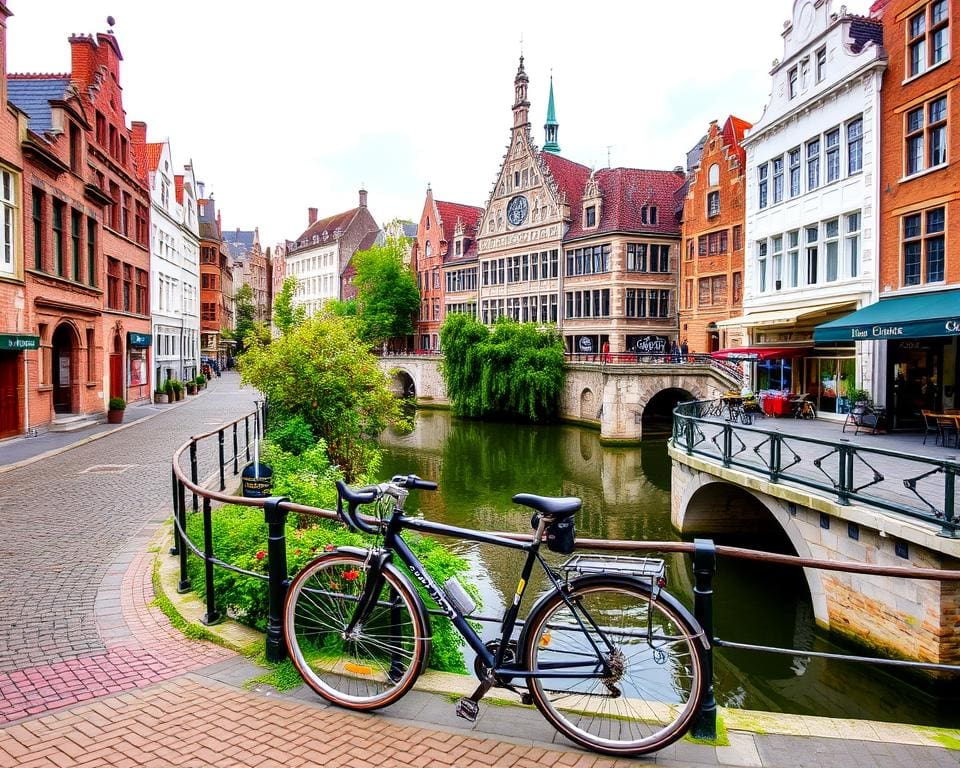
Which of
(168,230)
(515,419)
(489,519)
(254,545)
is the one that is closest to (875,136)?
(489,519)

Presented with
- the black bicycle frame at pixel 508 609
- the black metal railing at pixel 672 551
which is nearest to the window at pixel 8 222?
the black metal railing at pixel 672 551

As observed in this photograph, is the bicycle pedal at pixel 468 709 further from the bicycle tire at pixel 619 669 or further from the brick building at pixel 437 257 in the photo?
the brick building at pixel 437 257

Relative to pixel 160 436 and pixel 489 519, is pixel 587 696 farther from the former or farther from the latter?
pixel 160 436

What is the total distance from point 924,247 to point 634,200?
97.5ft

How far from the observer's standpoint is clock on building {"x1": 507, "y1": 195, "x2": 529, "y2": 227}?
54.3 metres

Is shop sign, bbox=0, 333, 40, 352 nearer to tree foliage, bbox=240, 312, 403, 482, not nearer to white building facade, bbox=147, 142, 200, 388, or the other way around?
tree foliage, bbox=240, 312, 403, 482

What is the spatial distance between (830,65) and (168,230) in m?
34.9

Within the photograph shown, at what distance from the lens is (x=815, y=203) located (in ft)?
79.7

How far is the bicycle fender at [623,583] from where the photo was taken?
3.49 m

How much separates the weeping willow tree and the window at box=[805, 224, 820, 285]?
17958mm

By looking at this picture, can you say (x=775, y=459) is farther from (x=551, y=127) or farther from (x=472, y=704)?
(x=551, y=127)

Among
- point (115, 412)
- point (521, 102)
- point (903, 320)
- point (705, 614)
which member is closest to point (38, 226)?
point (115, 412)

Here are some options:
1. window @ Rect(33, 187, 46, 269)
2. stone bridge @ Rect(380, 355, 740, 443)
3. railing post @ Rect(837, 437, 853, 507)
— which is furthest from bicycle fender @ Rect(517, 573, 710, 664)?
stone bridge @ Rect(380, 355, 740, 443)

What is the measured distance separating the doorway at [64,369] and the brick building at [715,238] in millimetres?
30540
